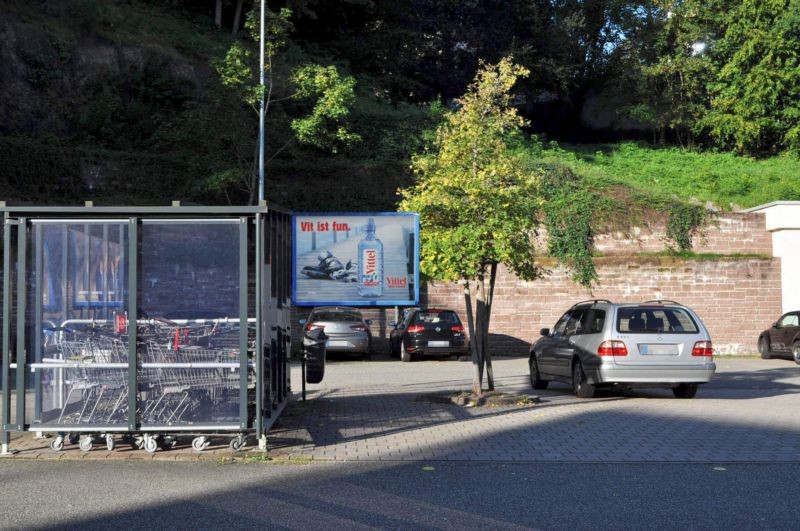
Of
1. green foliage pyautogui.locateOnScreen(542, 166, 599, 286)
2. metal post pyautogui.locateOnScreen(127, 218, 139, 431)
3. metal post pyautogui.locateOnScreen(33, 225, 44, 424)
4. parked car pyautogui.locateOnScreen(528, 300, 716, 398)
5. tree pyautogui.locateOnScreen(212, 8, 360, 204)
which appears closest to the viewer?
metal post pyautogui.locateOnScreen(127, 218, 139, 431)

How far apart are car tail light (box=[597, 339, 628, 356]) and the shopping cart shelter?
6.53 meters

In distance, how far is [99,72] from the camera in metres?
34.2

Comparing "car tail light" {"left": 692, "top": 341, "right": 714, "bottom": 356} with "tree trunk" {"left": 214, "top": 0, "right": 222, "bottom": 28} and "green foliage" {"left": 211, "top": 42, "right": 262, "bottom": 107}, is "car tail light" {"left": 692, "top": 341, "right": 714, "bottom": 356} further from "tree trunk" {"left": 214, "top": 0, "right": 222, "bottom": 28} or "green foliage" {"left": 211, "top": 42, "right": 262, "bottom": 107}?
"tree trunk" {"left": 214, "top": 0, "right": 222, "bottom": 28}

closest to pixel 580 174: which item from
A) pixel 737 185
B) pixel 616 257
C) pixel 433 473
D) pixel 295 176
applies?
pixel 616 257

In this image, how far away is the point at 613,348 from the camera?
46.7ft

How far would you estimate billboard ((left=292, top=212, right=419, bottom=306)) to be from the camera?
21.9 meters

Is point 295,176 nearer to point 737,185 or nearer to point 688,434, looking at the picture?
point 737,185

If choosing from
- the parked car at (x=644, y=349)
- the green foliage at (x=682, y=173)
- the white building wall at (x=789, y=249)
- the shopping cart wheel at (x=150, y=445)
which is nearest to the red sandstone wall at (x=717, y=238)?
the white building wall at (x=789, y=249)

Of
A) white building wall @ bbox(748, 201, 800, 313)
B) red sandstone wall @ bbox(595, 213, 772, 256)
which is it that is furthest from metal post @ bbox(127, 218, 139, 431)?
white building wall @ bbox(748, 201, 800, 313)

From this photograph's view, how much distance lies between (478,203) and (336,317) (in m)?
11.5

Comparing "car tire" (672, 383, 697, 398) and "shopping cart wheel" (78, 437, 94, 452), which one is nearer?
"shopping cart wheel" (78, 437, 94, 452)

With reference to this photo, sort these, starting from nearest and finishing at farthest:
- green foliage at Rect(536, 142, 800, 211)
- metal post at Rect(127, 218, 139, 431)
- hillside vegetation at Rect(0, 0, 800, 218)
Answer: metal post at Rect(127, 218, 139, 431), hillside vegetation at Rect(0, 0, 800, 218), green foliage at Rect(536, 142, 800, 211)

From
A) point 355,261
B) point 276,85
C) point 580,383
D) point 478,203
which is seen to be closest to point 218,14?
point 276,85

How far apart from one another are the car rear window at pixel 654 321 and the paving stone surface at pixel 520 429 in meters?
1.16
